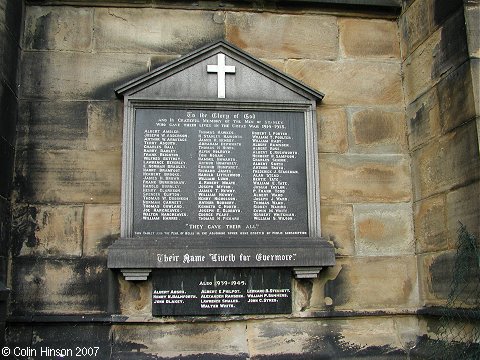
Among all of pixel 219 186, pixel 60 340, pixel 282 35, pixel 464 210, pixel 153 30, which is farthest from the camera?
pixel 282 35

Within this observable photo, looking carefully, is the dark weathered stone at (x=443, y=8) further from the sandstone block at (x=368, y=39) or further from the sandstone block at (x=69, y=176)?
the sandstone block at (x=69, y=176)

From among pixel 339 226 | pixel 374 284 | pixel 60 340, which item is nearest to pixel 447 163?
pixel 339 226

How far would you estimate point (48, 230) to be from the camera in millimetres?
5453

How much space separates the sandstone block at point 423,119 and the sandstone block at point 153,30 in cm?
235

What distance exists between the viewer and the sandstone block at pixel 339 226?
5.70 meters

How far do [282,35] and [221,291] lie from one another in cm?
302

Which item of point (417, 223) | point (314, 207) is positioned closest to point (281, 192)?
point (314, 207)

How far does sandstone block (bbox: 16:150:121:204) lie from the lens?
553 cm

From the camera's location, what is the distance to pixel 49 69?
5.83m

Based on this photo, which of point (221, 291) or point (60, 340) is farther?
point (221, 291)

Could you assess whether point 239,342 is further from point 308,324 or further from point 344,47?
point 344,47

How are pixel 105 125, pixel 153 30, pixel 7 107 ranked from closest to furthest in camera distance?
pixel 7 107, pixel 105 125, pixel 153 30

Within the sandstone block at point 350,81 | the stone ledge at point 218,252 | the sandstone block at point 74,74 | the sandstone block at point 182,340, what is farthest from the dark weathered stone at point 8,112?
the sandstone block at point 350,81

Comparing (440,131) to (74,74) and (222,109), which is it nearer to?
(222,109)
